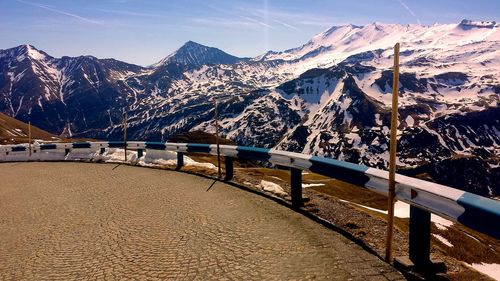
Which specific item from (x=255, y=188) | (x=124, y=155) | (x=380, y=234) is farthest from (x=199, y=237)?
(x=124, y=155)

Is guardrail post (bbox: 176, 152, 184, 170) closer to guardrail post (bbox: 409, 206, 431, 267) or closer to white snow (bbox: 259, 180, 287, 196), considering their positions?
white snow (bbox: 259, 180, 287, 196)

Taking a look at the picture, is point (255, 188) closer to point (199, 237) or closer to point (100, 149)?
point (199, 237)

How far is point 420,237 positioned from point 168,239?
5287 mm

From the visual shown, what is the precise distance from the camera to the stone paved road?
24.9 ft

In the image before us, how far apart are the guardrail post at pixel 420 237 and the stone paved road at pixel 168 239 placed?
531 millimetres

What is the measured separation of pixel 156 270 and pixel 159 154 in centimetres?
1880

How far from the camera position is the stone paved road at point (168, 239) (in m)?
7.58

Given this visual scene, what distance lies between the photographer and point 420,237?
24.3 ft

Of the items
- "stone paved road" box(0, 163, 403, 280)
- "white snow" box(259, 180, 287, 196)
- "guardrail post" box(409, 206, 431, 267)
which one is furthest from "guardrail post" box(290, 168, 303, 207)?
"guardrail post" box(409, 206, 431, 267)

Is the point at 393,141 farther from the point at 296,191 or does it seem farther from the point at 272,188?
the point at 272,188

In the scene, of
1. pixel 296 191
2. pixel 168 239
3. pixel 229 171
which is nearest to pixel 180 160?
pixel 229 171

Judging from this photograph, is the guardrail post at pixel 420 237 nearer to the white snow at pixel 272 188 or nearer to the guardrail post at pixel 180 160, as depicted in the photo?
the white snow at pixel 272 188

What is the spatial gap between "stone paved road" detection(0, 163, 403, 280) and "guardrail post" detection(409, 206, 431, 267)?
1.74ft

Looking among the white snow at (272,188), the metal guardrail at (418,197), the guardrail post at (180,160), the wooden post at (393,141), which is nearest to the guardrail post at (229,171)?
the metal guardrail at (418,197)
